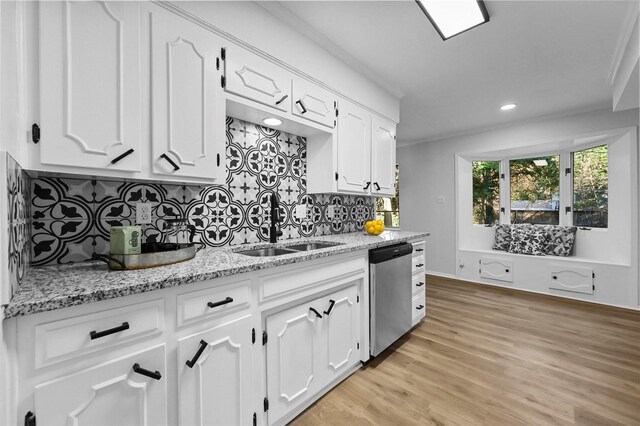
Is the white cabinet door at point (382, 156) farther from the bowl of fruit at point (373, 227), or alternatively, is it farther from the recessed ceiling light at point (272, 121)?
the recessed ceiling light at point (272, 121)

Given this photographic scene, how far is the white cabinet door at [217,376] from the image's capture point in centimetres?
104

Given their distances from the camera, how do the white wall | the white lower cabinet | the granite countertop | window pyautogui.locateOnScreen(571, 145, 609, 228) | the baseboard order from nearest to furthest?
the granite countertop, the white lower cabinet, the baseboard, window pyautogui.locateOnScreen(571, 145, 609, 228), the white wall

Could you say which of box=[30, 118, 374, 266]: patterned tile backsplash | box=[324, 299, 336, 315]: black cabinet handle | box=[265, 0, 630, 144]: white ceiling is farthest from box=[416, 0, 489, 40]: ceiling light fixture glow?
box=[324, 299, 336, 315]: black cabinet handle

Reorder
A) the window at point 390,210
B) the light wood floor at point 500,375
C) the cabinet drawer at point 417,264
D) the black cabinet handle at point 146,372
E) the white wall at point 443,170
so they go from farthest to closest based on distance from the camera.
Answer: the window at point 390,210
the white wall at point 443,170
the cabinet drawer at point 417,264
the light wood floor at point 500,375
the black cabinet handle at point 146,372

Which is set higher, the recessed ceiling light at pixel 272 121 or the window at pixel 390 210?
the recessed ceiling light at pixel 272 121

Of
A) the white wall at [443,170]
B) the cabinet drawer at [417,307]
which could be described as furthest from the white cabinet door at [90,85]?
the white wall at [443,170]

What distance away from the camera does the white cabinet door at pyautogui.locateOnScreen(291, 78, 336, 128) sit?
6.32 feet

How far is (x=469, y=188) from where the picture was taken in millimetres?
4633

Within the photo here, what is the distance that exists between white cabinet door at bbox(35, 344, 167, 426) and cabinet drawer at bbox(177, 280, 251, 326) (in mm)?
138

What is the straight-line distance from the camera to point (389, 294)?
214 cm

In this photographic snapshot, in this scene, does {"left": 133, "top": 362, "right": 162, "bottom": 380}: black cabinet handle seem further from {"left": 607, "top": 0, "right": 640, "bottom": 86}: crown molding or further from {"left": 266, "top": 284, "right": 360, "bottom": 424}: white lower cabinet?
{"left": 607, "top": 0, "right": 640, "bottom": 86}: crown molding

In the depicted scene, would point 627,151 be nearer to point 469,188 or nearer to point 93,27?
point 469,188

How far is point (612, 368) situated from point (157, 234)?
3215 mm

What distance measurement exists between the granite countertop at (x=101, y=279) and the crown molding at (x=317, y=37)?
152 cm
